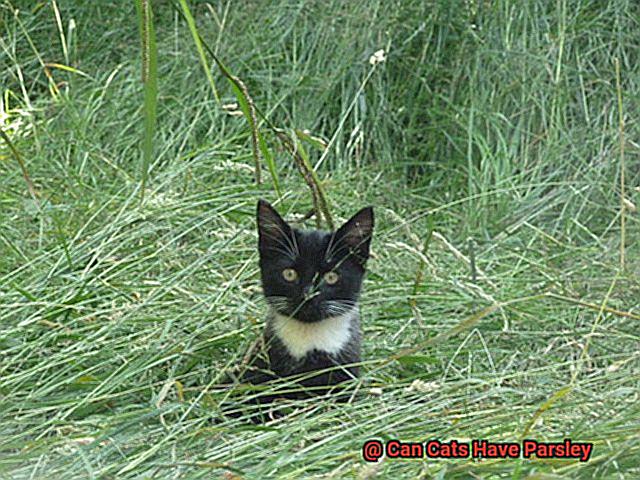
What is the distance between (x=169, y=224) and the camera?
11.8ft

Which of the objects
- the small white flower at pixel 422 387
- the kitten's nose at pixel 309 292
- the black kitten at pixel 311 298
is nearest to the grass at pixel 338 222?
the small white flower at pixel 422 387

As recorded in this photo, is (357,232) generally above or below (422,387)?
above

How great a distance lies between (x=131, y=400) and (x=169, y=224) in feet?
2.92

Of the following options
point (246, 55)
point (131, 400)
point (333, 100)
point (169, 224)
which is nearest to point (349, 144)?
point (333, 100)

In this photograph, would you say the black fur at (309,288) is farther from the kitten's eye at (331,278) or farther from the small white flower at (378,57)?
the small white flower at (378,57)

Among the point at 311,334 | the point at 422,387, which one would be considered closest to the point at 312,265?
the point at 311,334

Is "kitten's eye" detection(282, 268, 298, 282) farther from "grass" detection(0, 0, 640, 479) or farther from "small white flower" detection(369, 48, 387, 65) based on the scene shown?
"small white flower" detection(369, 48, 387, 65)

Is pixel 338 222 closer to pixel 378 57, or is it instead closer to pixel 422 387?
pixel 378 57

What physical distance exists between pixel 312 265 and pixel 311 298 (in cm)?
8

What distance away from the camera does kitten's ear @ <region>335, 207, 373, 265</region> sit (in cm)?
296

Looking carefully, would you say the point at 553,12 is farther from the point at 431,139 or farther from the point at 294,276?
the point at 294,276

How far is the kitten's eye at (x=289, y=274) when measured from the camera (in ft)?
9.70

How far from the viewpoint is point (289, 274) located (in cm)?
296

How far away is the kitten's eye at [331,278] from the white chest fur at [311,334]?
0.09m
